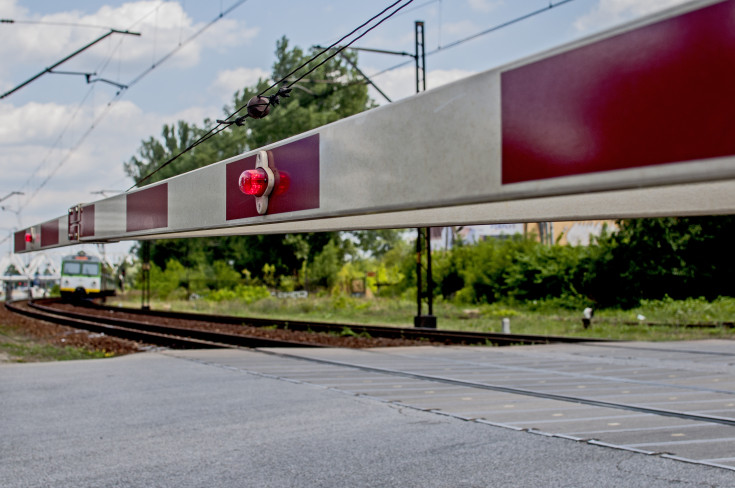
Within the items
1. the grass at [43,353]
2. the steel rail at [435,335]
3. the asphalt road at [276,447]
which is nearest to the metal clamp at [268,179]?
the asphalt road at [276,447]

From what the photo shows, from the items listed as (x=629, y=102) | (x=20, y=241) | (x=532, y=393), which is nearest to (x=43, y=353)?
Result: (x=20, y=241)

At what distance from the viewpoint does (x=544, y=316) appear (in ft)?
77.8

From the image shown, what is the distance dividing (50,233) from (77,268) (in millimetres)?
35732

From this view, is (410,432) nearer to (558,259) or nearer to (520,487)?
(520,487)

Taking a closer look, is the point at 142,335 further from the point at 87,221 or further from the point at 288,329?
the point at 87,221

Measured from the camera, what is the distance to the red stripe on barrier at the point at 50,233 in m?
5.87

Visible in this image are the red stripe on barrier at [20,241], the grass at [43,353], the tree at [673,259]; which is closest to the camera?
the red stripe on barrier at [20,241]

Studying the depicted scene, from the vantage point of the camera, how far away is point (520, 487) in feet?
→ 14.6

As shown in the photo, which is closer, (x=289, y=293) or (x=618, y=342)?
(x=618, y=342)

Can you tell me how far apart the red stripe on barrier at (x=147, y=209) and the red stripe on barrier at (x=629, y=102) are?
2.32m

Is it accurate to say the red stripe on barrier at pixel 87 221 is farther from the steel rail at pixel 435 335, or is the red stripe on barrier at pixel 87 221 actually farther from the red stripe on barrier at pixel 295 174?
the steel rail at pixel 435 335

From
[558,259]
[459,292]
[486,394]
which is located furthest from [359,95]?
[486,394]

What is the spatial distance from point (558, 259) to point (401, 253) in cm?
2972

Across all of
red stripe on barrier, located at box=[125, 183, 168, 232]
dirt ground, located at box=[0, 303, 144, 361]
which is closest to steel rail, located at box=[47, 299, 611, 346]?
dirt ground, located at box=[0, 303, 144, 361]
